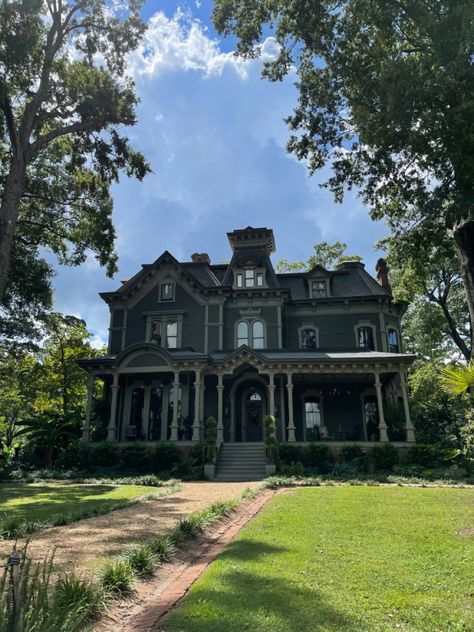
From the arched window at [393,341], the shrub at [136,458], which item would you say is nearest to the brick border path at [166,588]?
the shrub at [136,458]

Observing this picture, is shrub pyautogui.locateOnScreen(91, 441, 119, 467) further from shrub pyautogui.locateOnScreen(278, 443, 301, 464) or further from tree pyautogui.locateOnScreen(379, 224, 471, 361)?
tree pyautogui.locateOnScreen(379, 224, 471, 361)

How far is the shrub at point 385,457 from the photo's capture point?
18359mm

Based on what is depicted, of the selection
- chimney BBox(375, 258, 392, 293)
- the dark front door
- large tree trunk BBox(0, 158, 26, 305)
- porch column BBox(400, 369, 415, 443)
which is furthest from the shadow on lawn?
chimney BBox(375, 258, 392, 293)

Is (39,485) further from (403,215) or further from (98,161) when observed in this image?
(403,215)

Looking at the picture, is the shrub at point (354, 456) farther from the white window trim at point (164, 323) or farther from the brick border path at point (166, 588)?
the brick border path at point (166, 588)

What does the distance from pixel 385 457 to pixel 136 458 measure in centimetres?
1066

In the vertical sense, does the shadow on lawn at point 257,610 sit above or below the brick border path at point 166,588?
above

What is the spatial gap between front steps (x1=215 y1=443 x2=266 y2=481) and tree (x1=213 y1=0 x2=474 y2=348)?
10678 mm

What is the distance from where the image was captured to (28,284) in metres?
20.4

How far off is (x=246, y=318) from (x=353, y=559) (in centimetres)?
1998

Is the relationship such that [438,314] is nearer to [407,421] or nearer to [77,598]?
[407,421]

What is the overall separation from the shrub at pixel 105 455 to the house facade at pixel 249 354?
126 centimetres

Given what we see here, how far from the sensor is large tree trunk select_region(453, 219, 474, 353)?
11.1 m

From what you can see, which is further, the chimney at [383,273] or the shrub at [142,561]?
the chimney at [383,273]
